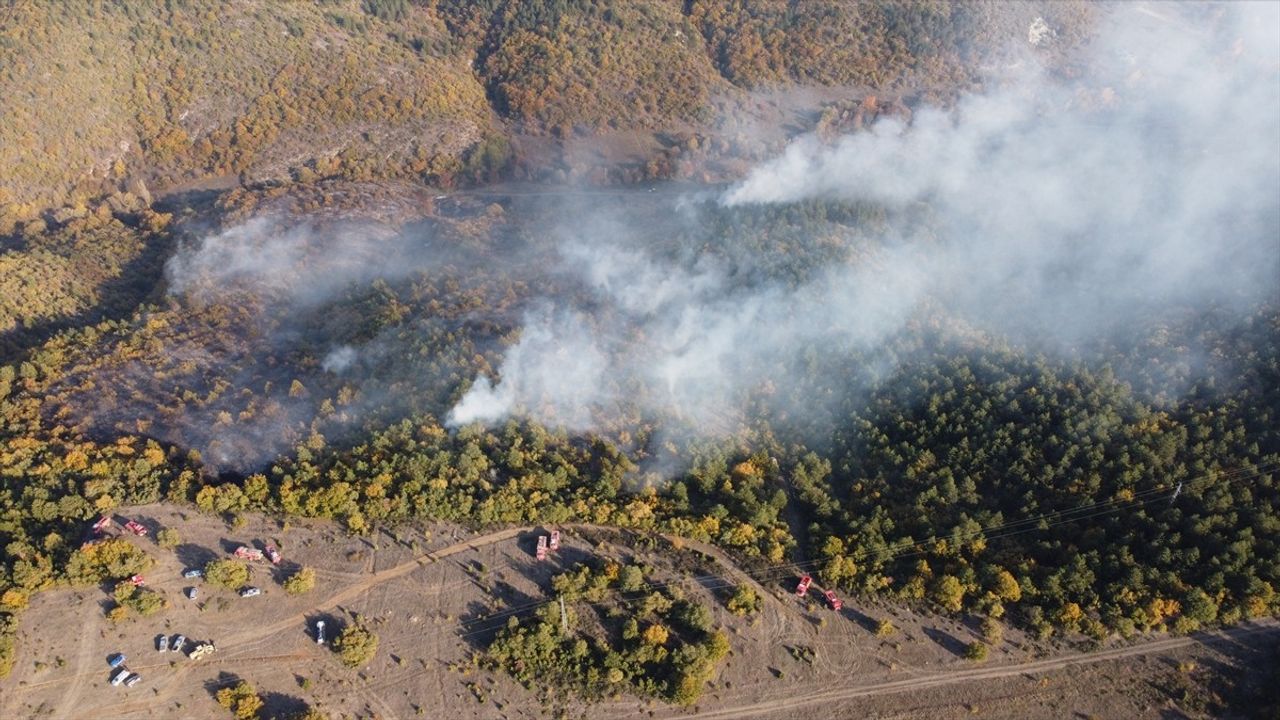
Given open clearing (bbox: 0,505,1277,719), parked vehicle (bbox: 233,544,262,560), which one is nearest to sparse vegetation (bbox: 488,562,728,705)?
open clearing (bbox: 0,505,1277,719)

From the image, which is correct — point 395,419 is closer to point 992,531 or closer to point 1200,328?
point 992,531

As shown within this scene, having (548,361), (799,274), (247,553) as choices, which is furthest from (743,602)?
(799,274)

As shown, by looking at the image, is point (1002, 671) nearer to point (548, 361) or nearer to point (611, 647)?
point (611, 647)

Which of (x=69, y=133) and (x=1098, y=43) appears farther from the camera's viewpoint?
(x=1098, y=43)

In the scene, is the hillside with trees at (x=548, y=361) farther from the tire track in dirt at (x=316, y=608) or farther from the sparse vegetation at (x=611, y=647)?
the tire track in dirt at (x=316, y=608)

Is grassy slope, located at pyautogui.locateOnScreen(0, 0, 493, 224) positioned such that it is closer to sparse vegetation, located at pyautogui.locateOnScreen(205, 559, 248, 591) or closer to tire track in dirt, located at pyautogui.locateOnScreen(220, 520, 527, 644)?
sparse vegetation, located at pyautogui.locateOnScreen(205, 559, 248, 591)

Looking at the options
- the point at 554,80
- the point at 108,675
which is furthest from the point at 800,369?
the point at 554,80

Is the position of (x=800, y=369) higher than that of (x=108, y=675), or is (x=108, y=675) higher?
(x=800, y=369)
